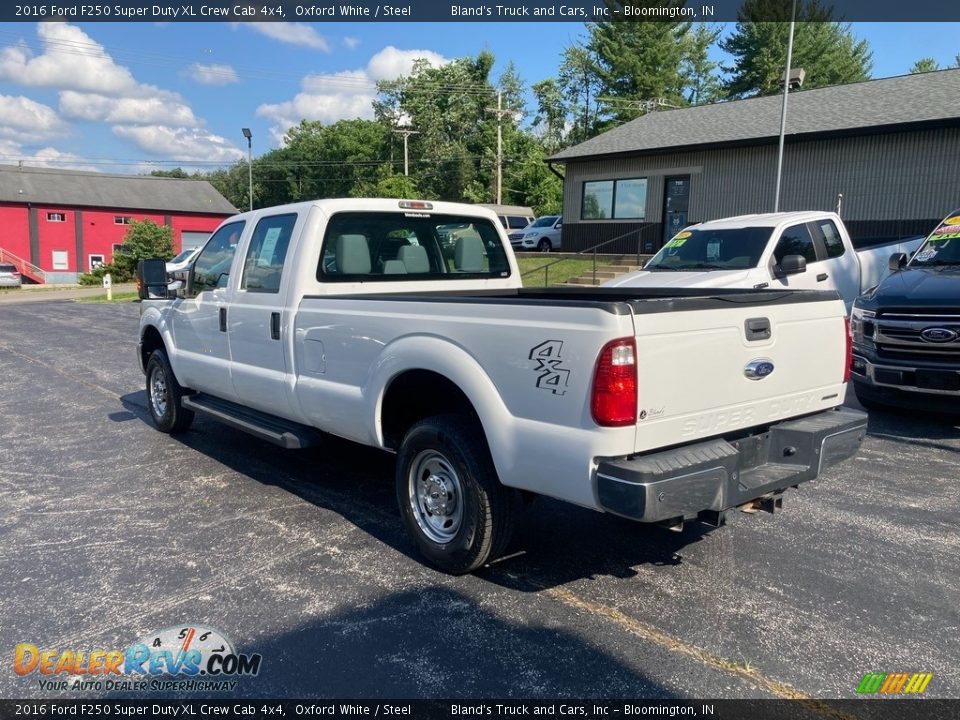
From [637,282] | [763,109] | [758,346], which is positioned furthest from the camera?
[763,109]

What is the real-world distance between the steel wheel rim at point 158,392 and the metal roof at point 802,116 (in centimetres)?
1684

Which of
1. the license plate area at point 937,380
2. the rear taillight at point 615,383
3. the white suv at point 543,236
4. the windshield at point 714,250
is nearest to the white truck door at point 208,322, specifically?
the rear taillight at point 615,383

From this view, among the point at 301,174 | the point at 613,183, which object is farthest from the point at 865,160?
the point at 301,174

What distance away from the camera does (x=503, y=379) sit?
3518 mm

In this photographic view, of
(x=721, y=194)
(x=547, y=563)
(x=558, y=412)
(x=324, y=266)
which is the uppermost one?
(x=721, y=194)

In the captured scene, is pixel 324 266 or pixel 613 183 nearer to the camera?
pixel 324 266

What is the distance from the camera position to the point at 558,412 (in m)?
3.29

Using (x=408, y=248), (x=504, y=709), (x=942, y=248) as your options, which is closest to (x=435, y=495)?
(x=504, y=709)

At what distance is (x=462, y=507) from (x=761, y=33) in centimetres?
5011

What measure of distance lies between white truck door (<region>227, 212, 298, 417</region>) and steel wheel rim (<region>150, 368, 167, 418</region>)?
6.21ft

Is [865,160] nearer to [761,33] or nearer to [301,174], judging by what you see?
[761,33]

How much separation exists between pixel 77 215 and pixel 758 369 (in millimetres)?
56891

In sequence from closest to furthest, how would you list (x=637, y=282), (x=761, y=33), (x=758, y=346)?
(x=758, y=346) < (x=637, y=282) < (x=761, y=33)

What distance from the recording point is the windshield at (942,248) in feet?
25.1
